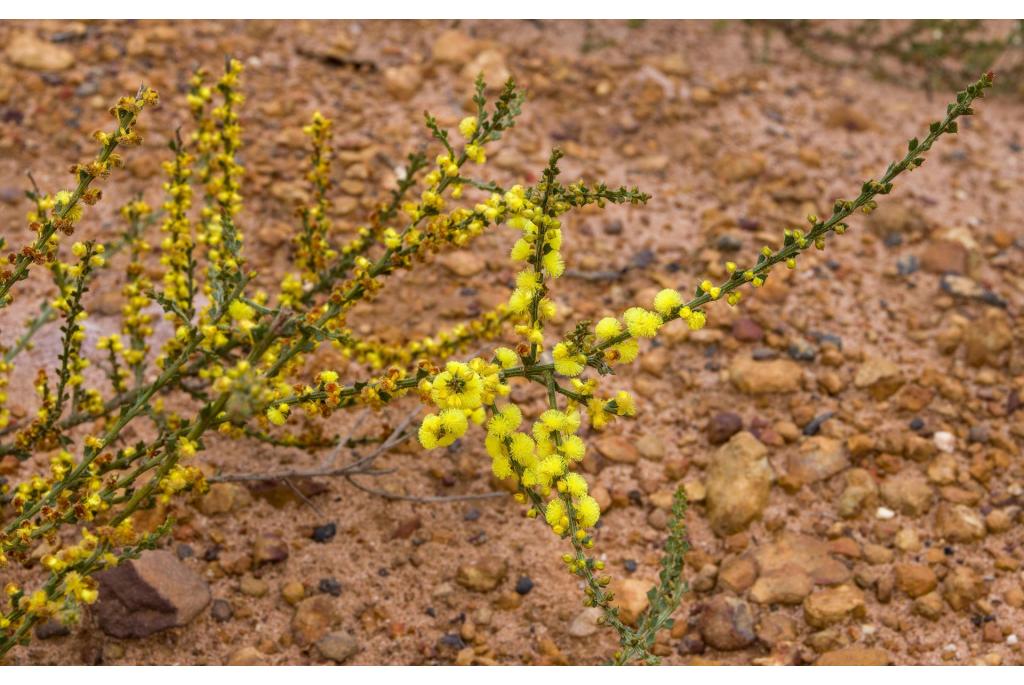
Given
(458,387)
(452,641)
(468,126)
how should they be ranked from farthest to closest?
(452,641), (468,126), (458,387)

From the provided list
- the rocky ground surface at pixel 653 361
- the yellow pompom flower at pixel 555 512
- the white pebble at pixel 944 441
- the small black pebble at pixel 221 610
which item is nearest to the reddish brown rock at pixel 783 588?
the rocky ground surface at pixel 653 361

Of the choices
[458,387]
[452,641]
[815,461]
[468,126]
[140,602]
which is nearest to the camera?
[458,387]

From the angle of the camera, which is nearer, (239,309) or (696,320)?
(696,320)

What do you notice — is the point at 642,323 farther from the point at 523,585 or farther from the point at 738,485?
the point at 738,485

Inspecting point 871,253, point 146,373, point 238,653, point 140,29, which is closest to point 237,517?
point 238,653

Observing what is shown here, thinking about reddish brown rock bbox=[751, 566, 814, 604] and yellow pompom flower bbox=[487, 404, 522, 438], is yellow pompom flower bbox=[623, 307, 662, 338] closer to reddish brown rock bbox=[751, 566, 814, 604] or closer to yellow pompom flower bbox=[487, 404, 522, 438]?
yellow pompom flower bbox=[487, 404, 522, 438]

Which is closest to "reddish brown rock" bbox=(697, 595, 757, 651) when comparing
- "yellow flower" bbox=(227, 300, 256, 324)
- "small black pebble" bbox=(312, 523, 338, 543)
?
"small black pebble" bbox=(312, 523, 338, 543)

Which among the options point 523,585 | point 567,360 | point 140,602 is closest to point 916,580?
point 523,585
